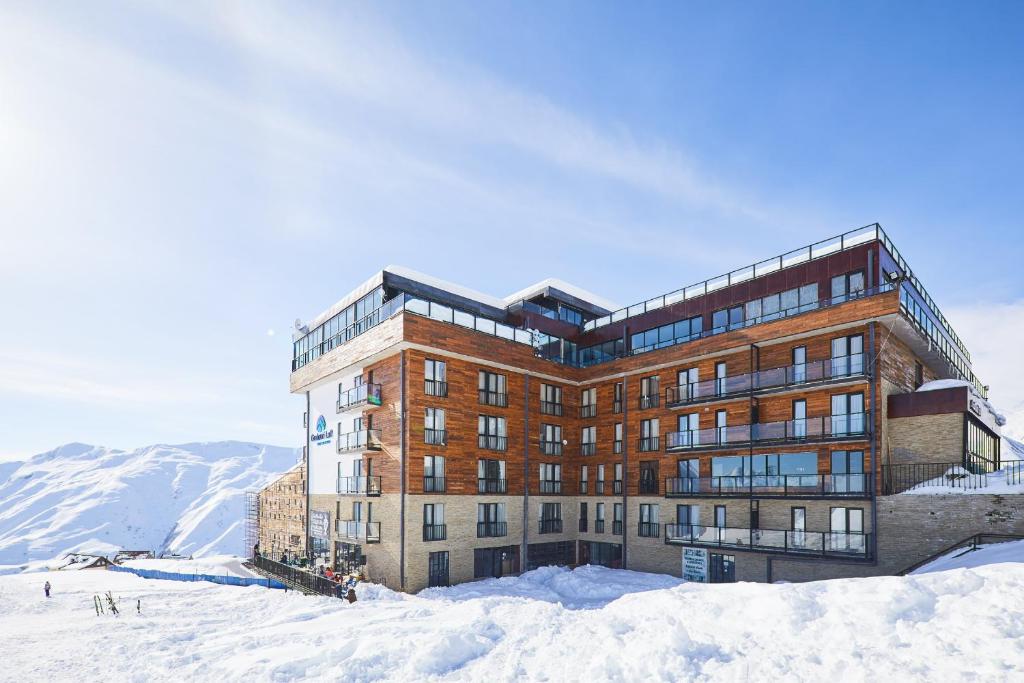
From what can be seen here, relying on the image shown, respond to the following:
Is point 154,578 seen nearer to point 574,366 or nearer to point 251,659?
point 251,659

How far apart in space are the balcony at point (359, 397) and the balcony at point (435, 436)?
3.39 m

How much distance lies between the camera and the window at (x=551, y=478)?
114 feet

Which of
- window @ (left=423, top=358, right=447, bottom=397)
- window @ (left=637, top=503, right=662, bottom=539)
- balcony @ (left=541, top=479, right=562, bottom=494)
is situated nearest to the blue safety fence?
window @ (left=423, top=358, right=447, bottom=397)

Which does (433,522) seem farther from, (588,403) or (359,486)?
(588,403)

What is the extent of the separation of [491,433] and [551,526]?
293 inches

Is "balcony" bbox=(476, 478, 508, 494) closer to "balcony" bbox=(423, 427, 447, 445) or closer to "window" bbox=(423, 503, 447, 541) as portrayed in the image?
"window" bbox=(423, 503, 447, 541)

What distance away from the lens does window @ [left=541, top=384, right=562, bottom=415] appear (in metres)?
35.4

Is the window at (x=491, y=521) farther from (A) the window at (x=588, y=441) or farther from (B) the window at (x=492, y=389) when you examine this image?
(A) the window at (x=588, y=441)

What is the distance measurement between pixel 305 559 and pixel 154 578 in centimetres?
1110

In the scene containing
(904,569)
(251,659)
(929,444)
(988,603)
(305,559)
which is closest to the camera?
(988,603)

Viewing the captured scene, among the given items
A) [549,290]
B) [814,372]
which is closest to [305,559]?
[549,290]

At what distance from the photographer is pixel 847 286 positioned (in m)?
26.0

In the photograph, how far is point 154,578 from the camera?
38.1m

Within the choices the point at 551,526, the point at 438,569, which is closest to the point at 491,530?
the point at 438,569
